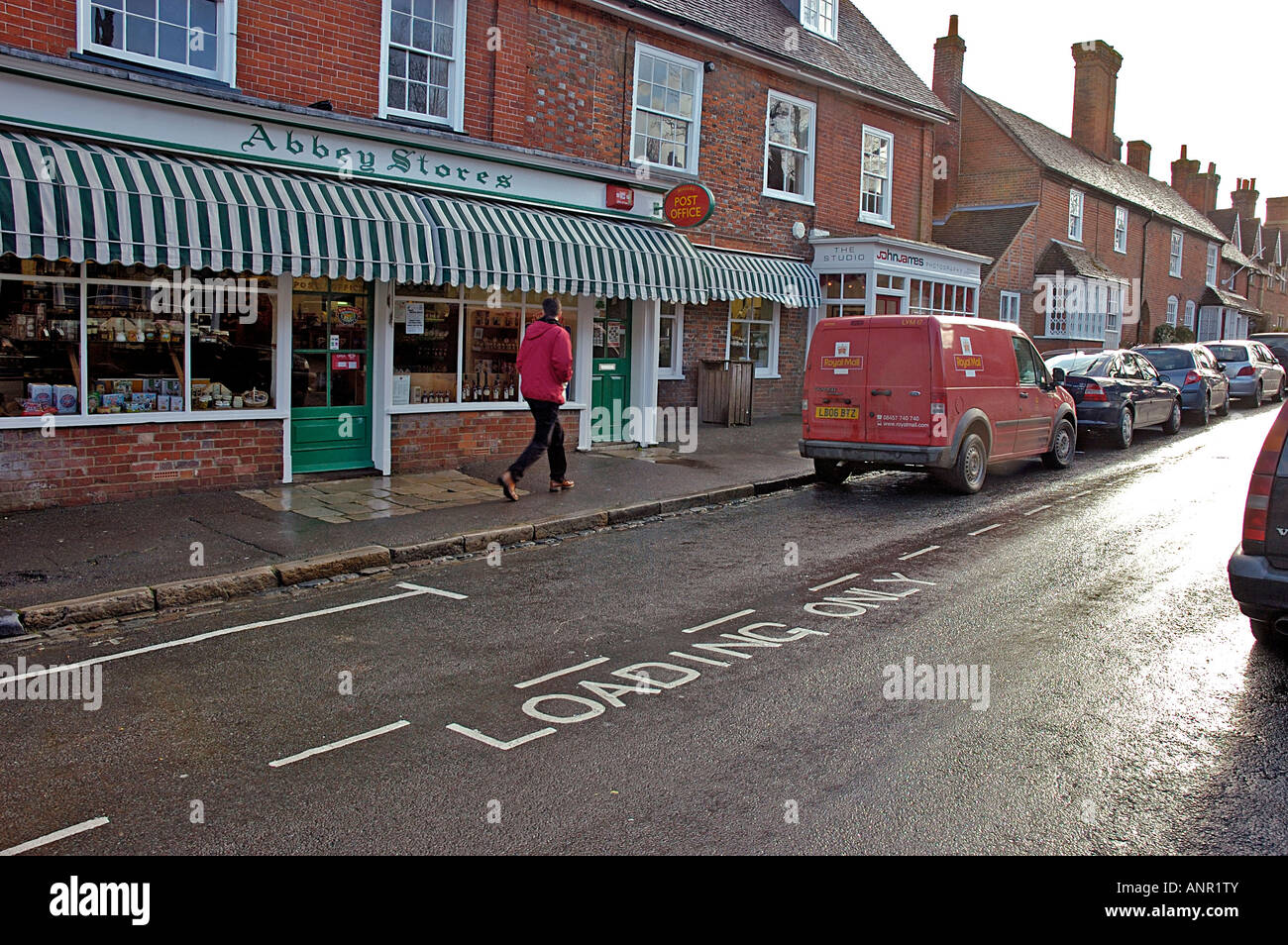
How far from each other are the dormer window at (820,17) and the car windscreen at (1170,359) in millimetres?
9615

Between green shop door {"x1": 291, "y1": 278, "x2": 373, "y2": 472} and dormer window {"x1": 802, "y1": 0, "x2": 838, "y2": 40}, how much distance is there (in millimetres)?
12908

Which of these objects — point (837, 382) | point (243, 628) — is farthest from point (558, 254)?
point (243, 628)

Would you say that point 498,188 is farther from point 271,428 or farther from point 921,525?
point 921,525

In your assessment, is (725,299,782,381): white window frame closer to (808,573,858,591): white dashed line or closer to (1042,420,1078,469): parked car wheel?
(1042,420,1078,469): parked car wheel

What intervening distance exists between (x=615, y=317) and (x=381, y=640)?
10.2m

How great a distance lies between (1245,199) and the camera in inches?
2422

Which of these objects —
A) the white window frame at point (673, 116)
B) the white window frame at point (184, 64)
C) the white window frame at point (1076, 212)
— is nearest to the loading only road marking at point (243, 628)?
the white window frame at point (184, 64)

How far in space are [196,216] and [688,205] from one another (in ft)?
23.9

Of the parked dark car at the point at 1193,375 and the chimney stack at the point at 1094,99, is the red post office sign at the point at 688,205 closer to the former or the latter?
the parked dark car at the point at 1193,375

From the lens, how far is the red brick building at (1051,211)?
30594 millimetres

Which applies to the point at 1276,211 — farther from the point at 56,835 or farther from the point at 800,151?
the point at 56,835

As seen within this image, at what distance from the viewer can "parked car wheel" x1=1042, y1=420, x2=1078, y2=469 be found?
14.5 meters

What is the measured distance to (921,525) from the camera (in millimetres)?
10414

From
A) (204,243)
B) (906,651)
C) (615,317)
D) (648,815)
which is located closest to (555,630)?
(906,651)
